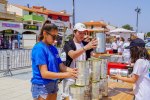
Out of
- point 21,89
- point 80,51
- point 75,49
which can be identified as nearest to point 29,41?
point 21,89

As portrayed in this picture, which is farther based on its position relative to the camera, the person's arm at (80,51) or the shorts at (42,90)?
the person's arm at (80,51)

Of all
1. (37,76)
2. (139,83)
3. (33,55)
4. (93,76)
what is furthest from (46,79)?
(139,83)

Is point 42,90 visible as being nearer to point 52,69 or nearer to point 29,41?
point 52,69

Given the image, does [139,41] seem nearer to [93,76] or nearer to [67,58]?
[93,76]

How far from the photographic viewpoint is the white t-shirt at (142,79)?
278cm

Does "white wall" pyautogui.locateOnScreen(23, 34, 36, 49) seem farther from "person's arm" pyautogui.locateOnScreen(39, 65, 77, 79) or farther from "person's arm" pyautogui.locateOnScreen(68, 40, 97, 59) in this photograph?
"person's arm" pyautogui.locateOnScreen(39, 65, 77, 79)

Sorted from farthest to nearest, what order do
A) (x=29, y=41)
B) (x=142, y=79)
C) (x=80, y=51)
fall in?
1. (x=29, y=41)
2. (x=80, y=51)
3. (x=142, y=79)

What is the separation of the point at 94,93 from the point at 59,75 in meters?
0.97

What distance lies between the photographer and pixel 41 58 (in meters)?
2.44

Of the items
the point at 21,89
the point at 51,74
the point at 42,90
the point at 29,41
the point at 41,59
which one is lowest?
the point at 21,89

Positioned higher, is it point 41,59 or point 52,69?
point 41,59

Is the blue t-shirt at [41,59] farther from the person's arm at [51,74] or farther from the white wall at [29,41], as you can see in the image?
the white wall at [29,41]

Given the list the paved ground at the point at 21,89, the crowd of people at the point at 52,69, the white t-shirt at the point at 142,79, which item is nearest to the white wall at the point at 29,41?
the paved ground at the point at 21,89

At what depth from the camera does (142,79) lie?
284 cm
